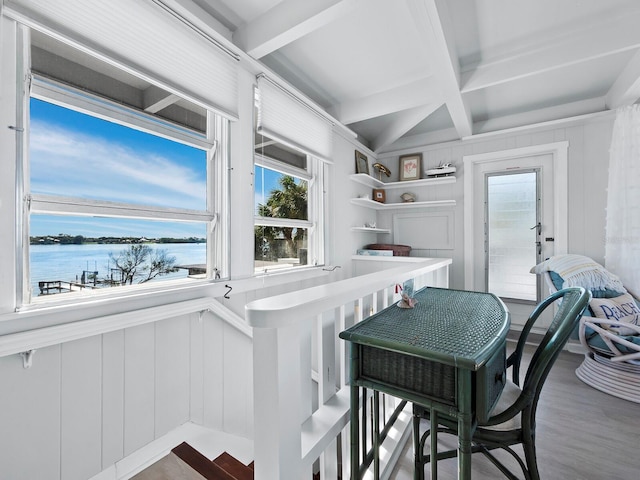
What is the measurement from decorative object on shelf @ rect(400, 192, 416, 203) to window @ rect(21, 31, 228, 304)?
245 centimetres

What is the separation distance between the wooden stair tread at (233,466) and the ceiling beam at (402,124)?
3.14m

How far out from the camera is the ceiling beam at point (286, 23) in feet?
5.16

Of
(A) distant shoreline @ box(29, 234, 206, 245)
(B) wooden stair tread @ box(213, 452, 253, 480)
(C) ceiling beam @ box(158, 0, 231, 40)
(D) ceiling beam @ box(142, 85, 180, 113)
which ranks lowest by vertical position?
(B) wooden stair tread @ box(213, 452, 253, 480)

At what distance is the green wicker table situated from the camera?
2.62ft

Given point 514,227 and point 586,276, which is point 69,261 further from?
point 514,227

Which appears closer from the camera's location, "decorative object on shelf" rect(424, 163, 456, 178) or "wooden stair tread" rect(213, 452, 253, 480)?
"wooden stair tread" rect(213, 452, 253, 480)

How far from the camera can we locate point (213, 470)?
141cm

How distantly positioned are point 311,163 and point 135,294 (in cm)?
194

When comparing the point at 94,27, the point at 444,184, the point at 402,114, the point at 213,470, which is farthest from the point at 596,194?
the point at 94,27

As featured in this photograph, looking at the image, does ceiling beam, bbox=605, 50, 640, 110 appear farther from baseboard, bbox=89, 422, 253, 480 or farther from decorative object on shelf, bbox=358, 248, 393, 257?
baseboard, bbox=89, 422, 253, 480

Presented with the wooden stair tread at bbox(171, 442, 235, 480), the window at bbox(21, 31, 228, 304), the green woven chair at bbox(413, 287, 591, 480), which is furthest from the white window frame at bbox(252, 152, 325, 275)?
the green woven chair at bbox(413, 287, 591, 480)

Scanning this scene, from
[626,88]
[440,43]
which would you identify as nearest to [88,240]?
[440,43]

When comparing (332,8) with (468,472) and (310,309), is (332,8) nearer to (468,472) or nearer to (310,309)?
(310,309)

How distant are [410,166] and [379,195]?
53 centimetres
